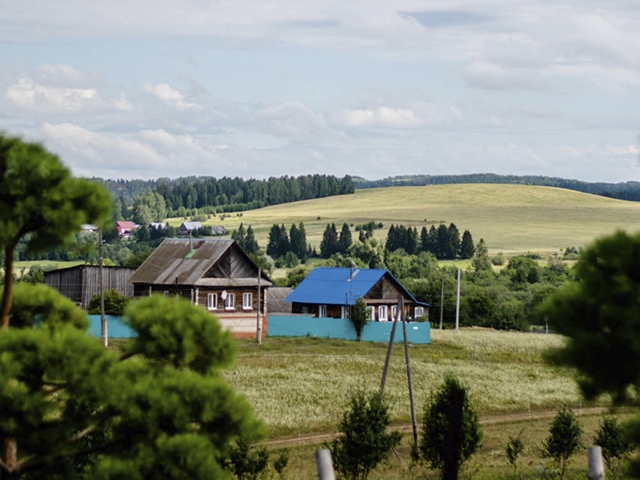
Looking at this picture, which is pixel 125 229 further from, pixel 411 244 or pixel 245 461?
pixel 245 461

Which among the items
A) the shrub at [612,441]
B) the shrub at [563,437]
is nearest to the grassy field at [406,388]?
the shrub at [563,437]

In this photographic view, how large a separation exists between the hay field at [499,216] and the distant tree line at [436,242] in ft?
13.3

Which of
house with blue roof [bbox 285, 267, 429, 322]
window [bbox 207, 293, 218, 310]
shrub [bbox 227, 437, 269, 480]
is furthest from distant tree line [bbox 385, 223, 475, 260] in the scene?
shrub [bbox 227, 437, 269, 480]

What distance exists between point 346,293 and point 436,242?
7902 cm

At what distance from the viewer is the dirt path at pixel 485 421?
26.4 metres

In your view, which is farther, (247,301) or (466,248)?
(466,248)

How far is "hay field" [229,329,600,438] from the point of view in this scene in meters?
31.4

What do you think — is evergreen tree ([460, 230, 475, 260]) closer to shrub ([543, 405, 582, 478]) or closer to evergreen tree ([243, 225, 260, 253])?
evergreen tree ([243, 225, 260, 253])

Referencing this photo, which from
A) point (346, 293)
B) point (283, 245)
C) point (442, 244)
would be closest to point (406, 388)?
point (346, 293)

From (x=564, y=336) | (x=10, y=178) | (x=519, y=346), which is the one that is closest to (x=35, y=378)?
(x=10, y=178)

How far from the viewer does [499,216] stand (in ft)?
570

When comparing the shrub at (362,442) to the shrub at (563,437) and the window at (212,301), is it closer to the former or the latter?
the shrub at (563,437)

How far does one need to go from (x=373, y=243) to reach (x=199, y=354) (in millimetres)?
94802

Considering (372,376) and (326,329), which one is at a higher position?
(372,376)
